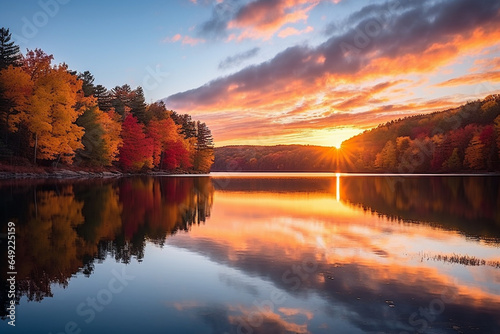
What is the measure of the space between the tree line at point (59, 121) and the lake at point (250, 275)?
43010 mm

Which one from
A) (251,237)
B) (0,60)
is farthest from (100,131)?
(251,237)

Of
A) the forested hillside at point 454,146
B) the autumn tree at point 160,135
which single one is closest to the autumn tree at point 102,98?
the autumn tree at point 160,135

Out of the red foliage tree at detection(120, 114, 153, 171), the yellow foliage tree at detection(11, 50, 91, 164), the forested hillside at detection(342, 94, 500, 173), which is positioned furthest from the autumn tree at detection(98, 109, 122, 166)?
the forested hillside at detection(342, 94, 500, 173)

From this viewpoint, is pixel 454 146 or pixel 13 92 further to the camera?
pixel 454 146

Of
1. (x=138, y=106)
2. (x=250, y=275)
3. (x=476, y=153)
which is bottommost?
(x=250, y=275)

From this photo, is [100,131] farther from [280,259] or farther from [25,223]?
[280,259]

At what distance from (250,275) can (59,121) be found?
61.6 metres

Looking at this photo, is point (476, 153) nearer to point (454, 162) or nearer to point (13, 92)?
point (454, 162)

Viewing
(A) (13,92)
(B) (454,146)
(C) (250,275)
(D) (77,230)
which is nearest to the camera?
(C) (250,275)

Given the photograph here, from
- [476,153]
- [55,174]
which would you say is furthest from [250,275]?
[476,153]

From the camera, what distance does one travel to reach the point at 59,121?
63.9 m

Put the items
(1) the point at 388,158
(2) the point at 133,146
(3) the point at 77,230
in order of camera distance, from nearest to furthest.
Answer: (3) the point at 77,230 < (2) the point at 133,146 < (1) the point at 388,158

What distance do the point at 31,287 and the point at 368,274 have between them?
9.85 m

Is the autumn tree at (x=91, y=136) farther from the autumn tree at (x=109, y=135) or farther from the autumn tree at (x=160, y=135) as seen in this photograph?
the autumn tree at (x=160, y=135)
